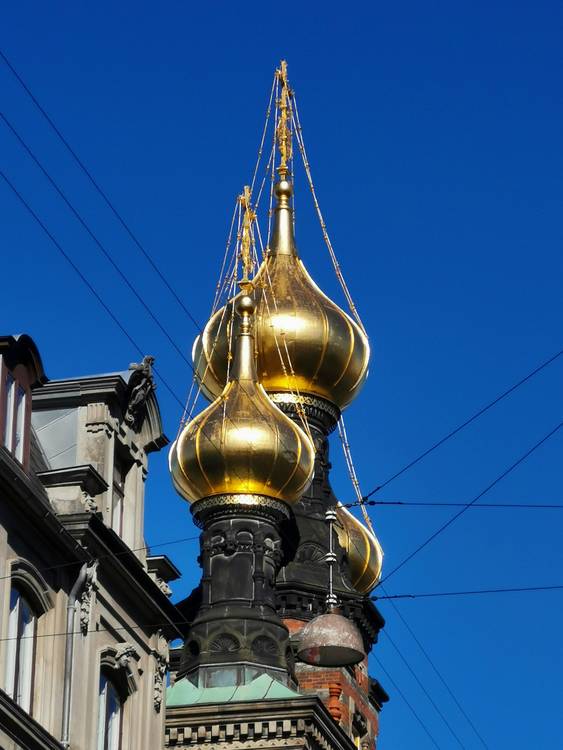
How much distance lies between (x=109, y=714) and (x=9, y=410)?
367 centimetres

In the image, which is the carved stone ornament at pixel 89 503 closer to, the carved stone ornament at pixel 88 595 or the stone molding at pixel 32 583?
the carved stone ornament at pixel 88 595

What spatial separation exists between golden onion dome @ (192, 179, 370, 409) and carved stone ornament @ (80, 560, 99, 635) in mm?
23811

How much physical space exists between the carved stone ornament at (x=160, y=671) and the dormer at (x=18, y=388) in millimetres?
3493

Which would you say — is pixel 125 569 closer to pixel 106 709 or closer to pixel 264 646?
pixel 106 709

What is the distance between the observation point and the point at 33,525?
23891mm

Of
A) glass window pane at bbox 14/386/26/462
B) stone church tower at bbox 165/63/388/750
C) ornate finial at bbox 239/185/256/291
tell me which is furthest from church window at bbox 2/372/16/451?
ornate finial at bbox 239/185/256/291

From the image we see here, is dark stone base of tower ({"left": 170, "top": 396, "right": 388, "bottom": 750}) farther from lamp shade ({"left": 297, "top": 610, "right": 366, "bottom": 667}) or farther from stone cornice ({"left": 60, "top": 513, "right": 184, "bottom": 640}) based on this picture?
stone cornice ({"left": 60, "top": 513, "right": 184, "bottom": 640})

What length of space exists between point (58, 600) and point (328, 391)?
87.6 feet

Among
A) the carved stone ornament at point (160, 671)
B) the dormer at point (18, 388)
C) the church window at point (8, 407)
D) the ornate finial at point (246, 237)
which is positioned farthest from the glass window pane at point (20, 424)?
the ornate finial at point (246, 237)

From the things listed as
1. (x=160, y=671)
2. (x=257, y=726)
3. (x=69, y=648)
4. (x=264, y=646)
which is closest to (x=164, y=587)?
(x=160, y=671)

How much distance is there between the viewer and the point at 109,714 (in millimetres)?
25781

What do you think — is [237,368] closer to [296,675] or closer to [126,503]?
[296,675]

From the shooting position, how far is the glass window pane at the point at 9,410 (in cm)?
2417

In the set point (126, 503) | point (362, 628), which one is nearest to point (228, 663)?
point (362, 628)
